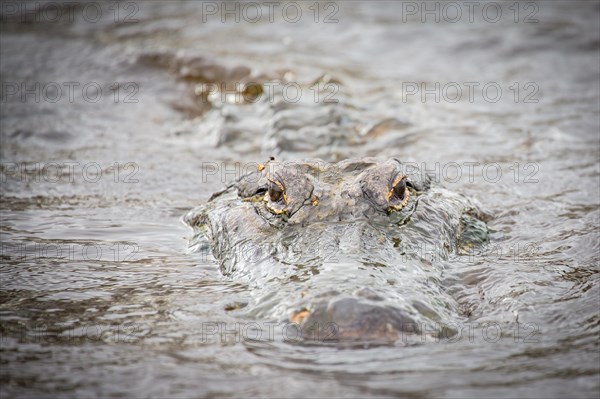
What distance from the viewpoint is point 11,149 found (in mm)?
8586

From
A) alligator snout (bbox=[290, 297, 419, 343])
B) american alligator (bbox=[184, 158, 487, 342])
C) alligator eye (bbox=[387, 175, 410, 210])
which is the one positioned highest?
alligator eye (bbox=[387, 175, 410, 210])

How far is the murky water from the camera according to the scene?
3.69 meters

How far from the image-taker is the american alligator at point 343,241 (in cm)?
385

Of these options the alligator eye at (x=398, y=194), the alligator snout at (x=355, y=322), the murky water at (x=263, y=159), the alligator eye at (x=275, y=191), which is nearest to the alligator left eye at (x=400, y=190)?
the alligator eye at (x=398, y=194)

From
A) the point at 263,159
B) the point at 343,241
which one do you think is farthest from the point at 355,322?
the point at 263,159

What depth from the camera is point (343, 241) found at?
15.4 feet

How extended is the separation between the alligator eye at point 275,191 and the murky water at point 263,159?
0.64 meters

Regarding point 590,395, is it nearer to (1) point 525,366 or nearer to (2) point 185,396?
(1) point 525,366

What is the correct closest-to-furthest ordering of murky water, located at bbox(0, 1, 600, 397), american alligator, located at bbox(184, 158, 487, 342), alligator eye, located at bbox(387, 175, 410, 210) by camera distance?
murky water, located at bbox(0, 1, 600, 397), american alligator, located at bbox(184, 158, 487, 342), alligator eye, located at bbox(387, 175, 410, 210)

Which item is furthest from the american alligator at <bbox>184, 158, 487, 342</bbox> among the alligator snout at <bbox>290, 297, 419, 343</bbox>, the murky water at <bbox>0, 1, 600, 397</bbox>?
the murky water at <bbox>0, 1, 600, 397</bbox>

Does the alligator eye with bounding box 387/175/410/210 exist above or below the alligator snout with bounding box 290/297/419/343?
above

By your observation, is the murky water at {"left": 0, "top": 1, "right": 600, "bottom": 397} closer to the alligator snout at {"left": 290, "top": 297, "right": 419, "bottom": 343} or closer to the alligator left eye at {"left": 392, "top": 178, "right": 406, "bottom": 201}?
the alligator snout at {"left": 290, "top": 297, "right": 419, "bottom": 343}

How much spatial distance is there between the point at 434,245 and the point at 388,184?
48 cm

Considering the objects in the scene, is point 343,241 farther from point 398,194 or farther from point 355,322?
point 355,322
